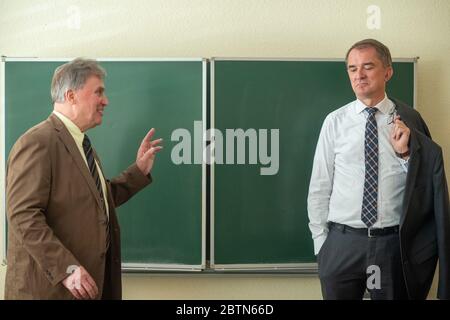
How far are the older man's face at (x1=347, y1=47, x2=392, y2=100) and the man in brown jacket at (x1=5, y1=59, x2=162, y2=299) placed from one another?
44.6 inches

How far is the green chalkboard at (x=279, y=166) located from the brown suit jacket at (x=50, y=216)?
3.34ft

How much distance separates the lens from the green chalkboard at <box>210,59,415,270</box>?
119 inches

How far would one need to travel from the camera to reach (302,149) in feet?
9.95

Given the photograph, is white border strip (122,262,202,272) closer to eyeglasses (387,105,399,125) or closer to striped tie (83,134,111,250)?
striped tie (83,134,111,250)

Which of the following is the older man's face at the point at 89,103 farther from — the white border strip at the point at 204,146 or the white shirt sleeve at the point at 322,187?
the white shirt sleeve at the point at 322,187

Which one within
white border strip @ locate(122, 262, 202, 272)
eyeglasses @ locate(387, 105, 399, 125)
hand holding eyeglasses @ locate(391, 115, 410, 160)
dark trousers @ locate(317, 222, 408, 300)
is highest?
eyeglasses @ locate(387, 105, 399, 125)

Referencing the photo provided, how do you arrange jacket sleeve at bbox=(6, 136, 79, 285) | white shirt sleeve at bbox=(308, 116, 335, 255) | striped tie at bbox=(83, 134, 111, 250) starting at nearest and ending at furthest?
jacket sleeve at bbox=(6, 136, 79, 285)
striped tie at bbox=(83, 134, 111, 250)
white shirt sleeve at bbox=(308, 116, 335, 255)

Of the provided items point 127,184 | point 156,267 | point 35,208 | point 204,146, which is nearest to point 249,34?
point 204,146

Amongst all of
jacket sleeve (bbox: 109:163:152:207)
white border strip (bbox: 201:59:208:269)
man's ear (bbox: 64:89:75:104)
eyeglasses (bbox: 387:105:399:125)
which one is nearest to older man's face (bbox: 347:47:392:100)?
eyeglasses (bbox: 387:105:399:125)
